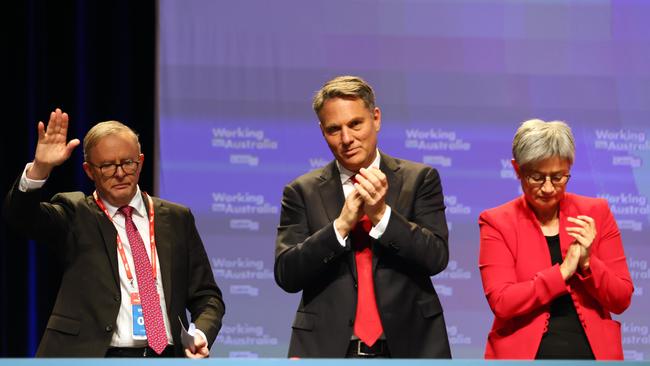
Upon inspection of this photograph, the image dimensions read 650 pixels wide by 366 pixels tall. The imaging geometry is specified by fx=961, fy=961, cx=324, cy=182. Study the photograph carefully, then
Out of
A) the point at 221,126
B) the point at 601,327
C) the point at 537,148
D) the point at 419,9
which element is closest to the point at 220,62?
the point at 221,126

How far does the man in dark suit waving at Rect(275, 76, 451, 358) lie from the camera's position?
3.00m

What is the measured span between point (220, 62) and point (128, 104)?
57cm

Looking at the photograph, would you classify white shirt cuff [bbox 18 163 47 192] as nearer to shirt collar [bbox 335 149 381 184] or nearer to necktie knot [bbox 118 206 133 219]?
necktie knot [bbox 118 206 133 219]

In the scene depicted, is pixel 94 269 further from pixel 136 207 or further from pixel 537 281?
pixel 537 281

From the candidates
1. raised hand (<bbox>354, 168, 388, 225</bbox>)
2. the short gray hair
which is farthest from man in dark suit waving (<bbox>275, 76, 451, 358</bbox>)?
the short gray hair

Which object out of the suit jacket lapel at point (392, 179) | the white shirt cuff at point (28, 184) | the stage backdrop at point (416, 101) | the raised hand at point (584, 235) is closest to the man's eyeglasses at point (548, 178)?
the raised hand at point (584, 235)

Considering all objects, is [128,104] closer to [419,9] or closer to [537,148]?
[419,9]

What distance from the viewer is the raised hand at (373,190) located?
2.96 meters

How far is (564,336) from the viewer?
304cm

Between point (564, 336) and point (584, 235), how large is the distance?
329 mm

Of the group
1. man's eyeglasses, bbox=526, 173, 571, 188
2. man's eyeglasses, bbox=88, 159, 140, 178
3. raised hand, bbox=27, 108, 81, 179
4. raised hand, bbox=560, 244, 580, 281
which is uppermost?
raised hand, bbox=27, 108, 81, 179

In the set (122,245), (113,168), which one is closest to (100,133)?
(113,168)

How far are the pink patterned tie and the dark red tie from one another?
657 mm

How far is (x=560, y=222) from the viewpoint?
3160mm
